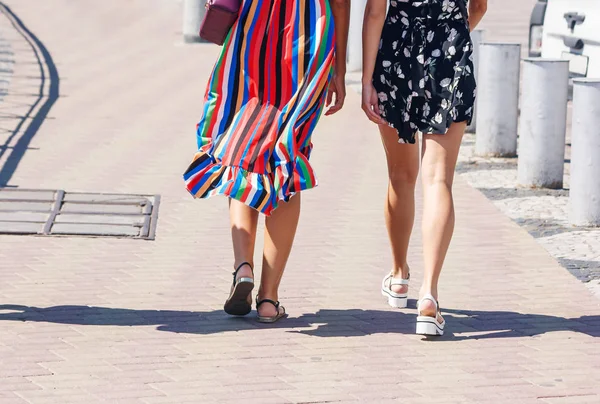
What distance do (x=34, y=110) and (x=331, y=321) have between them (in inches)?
261

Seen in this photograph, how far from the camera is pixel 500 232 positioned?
7.14 m

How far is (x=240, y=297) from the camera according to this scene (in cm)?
521

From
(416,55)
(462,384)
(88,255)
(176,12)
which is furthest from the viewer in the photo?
(176,12)

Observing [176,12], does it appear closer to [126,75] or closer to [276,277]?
[126,75]

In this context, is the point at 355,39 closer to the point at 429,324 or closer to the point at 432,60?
the point at 432,60

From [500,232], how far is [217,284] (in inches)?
77.2

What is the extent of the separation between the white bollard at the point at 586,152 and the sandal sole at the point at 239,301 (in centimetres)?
273

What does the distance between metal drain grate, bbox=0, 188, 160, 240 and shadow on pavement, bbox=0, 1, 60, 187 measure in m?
0.53

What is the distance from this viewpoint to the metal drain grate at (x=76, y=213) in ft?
22.9

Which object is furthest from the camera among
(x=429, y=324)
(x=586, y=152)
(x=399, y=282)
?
(x=586, y=152)

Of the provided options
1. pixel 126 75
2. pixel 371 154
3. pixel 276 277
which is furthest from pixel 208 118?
pixel 126 75

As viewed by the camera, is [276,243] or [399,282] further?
[399,282]

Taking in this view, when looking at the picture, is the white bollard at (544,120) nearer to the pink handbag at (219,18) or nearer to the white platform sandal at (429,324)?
the white platform sandal at (429,324)

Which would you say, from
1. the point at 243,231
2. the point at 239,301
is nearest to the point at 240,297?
the point at 239,301
